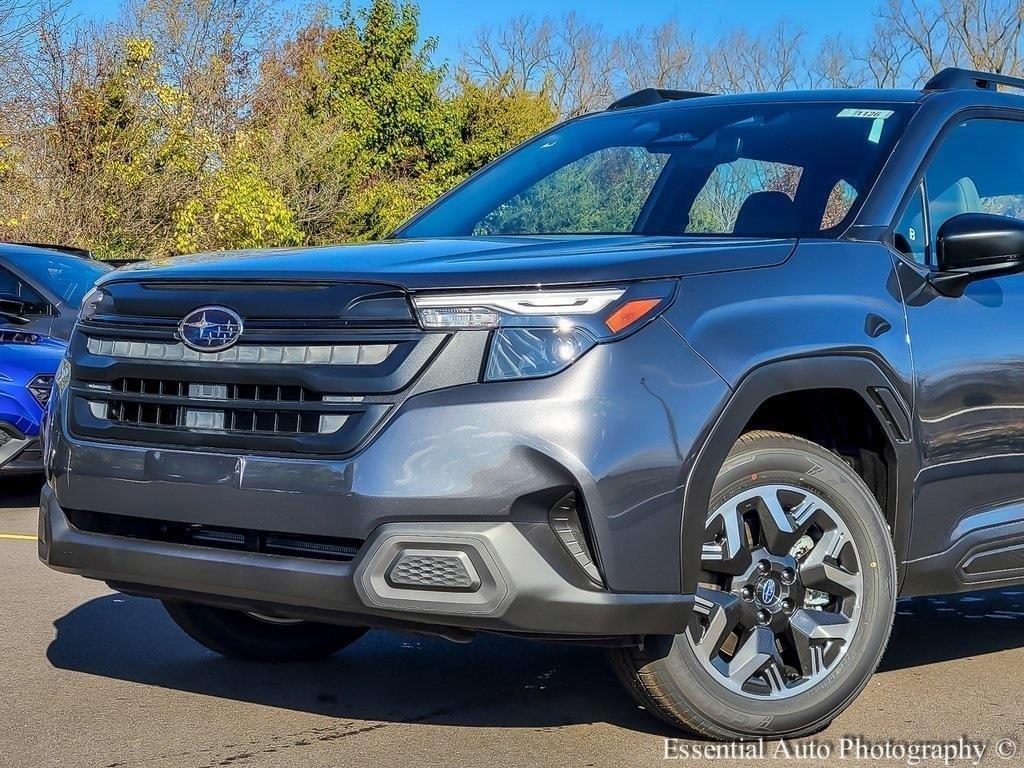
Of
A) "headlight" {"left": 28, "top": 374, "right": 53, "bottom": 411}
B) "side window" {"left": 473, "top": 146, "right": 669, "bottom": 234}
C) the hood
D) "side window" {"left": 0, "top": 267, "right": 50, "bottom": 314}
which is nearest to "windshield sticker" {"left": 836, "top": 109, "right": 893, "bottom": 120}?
"side window" {"left": 473, "top": 146, "right": 669, "bottom": 234}

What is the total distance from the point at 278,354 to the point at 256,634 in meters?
1.61

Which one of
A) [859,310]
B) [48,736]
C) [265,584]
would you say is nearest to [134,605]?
[48,736]

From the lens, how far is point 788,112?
5000 mm

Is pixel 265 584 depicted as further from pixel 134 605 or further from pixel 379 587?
pixel 134 605

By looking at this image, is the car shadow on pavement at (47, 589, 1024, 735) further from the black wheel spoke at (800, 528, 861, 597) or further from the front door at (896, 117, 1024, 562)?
the front door at (896, 117, 1024, 562)

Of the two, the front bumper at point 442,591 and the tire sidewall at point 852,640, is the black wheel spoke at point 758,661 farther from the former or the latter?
the front bumper at point 442,591

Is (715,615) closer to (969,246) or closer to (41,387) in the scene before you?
(969,246)

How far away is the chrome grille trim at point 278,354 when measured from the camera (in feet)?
11.6

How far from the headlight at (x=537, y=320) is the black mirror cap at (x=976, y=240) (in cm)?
123

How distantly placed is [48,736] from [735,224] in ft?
8.11

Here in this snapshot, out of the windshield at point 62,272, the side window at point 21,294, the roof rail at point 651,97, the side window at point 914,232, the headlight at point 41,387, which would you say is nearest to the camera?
the side window at point 914,232

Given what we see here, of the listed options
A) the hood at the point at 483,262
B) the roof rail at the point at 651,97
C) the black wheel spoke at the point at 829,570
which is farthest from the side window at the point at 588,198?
the black wheel spoke at the point at 829,570

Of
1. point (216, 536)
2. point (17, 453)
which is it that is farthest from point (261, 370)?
point (17, 453)

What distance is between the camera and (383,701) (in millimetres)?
4457
